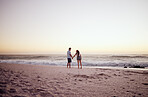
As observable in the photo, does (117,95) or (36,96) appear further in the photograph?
(117,95)

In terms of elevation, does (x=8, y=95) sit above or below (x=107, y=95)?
→ above

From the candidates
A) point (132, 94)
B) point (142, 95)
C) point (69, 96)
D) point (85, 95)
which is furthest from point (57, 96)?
point (142, 95)

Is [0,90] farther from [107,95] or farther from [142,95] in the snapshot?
[142,95]

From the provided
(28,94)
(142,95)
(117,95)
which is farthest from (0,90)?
(142,95)

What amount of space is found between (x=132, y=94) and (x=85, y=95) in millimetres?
1898

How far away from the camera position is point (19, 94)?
311 cm

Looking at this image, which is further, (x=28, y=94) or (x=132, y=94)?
(x=132, y=94)

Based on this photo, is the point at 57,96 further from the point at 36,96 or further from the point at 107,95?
the point at 107,95

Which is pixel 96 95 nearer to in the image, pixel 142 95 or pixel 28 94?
pixel 142 95

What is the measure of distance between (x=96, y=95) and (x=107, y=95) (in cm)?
43

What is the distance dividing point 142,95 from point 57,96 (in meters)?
3.31

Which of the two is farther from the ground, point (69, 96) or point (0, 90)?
point (0, 90)

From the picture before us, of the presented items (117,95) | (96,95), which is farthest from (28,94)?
(117,95)

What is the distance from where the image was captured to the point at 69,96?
3143 mm
